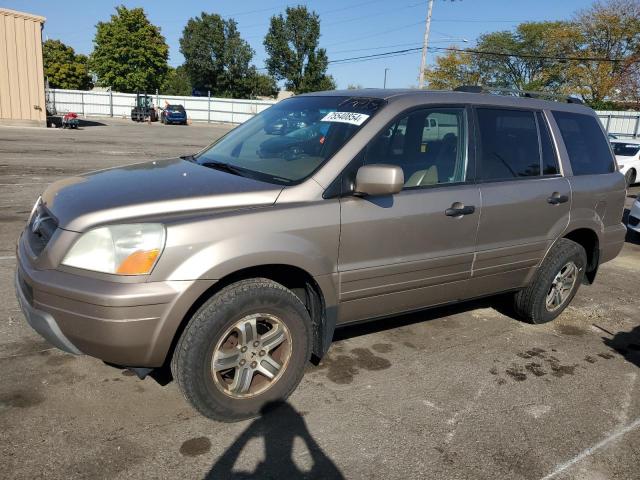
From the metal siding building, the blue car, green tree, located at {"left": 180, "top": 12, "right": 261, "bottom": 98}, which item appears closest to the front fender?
the metal siding building

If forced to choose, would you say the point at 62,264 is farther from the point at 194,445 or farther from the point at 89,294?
the point at 194,445

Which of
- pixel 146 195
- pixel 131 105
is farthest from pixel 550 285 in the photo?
pixel 131 105

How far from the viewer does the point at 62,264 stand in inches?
105

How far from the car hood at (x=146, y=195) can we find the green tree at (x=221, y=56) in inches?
2594

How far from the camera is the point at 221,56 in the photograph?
66.1 meters

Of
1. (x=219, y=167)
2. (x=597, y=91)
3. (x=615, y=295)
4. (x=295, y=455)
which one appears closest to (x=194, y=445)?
(x=295, y=455)

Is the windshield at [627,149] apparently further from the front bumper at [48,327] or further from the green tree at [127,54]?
the green tree at [127,54]

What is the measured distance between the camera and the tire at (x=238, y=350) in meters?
2.74

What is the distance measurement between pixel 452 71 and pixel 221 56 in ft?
93.3

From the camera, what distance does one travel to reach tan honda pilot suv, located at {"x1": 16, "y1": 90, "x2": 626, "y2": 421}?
2.62m

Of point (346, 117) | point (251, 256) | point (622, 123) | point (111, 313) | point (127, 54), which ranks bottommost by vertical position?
point (111, 313)

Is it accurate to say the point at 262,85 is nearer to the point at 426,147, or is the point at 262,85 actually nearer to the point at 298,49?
the point at 298,49

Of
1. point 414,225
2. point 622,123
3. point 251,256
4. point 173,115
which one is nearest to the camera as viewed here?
point 251,256

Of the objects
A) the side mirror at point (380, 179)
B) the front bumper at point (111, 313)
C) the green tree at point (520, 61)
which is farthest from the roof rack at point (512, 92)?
the green tree at point (520, 61)
